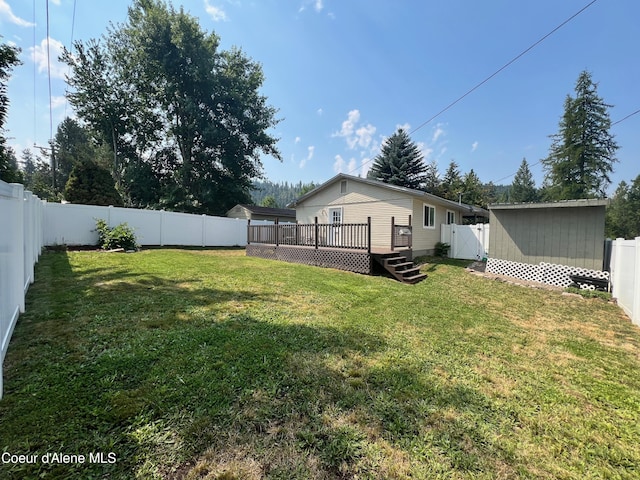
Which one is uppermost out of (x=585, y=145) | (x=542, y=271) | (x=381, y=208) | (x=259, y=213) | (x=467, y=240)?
(x=585, y=145)

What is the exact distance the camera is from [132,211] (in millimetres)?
12531

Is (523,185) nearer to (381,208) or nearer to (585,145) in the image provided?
(585,145)

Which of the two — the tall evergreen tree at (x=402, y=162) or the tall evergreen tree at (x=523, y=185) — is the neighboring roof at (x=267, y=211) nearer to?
the tall evergreen tree at (x=402, y=162)

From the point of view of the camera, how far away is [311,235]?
32.3ft

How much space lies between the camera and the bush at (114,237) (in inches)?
415

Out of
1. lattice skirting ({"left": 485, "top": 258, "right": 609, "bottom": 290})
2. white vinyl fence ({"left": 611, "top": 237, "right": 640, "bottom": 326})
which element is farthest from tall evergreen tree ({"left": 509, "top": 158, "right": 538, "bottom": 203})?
white vinyl fence ({"left": 611, "top": 237, "right": 640, "bottom": 326})

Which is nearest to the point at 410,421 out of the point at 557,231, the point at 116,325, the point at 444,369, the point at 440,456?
the point at 440,456

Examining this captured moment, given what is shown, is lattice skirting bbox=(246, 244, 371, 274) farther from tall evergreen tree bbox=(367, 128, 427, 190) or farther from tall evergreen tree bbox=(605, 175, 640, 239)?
tall evergreen tree bbox=(605, 175, 640, 239)

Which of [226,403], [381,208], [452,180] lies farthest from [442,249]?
[452,180]

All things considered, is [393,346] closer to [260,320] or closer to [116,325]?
[260,320]

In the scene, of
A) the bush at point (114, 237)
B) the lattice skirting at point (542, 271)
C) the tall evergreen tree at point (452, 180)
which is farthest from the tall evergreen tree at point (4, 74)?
the tall evergreen tree at point (452, 180)

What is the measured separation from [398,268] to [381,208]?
464 cm

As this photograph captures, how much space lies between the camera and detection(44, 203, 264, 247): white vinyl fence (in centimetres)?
1052

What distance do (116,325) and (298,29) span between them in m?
13.0
